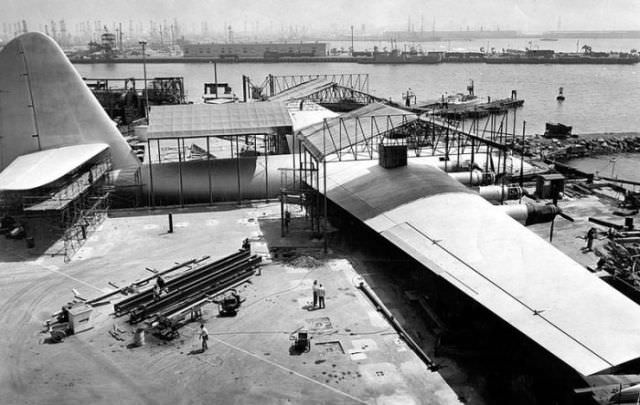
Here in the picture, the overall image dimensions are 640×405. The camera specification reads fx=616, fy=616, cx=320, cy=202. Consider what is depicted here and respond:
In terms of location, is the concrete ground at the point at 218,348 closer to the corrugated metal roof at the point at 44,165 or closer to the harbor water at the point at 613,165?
the corrugated metal roof at the point at 44,165

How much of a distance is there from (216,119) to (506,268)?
36.1 m

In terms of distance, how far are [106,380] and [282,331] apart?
8925 mm

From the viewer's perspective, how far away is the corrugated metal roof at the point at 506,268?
23641 millimetres

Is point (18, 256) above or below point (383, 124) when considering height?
below

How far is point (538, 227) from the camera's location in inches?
2019

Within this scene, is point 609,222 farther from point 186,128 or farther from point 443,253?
point 186,128

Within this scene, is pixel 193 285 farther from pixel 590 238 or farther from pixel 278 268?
pixel 590 238

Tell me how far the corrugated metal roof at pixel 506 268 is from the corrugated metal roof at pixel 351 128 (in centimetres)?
490

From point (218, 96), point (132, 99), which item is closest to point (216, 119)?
point (218, 96)

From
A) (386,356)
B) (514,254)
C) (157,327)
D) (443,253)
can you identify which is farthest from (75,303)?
(514,254)

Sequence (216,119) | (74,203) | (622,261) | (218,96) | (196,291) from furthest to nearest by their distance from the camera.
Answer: (218,96)
(216,119)
(74,203)
(622,261)
(196,291)

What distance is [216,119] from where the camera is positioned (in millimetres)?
58188

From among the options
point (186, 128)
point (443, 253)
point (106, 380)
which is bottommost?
point (106, 380)

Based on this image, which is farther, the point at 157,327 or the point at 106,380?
the point at 157,327
